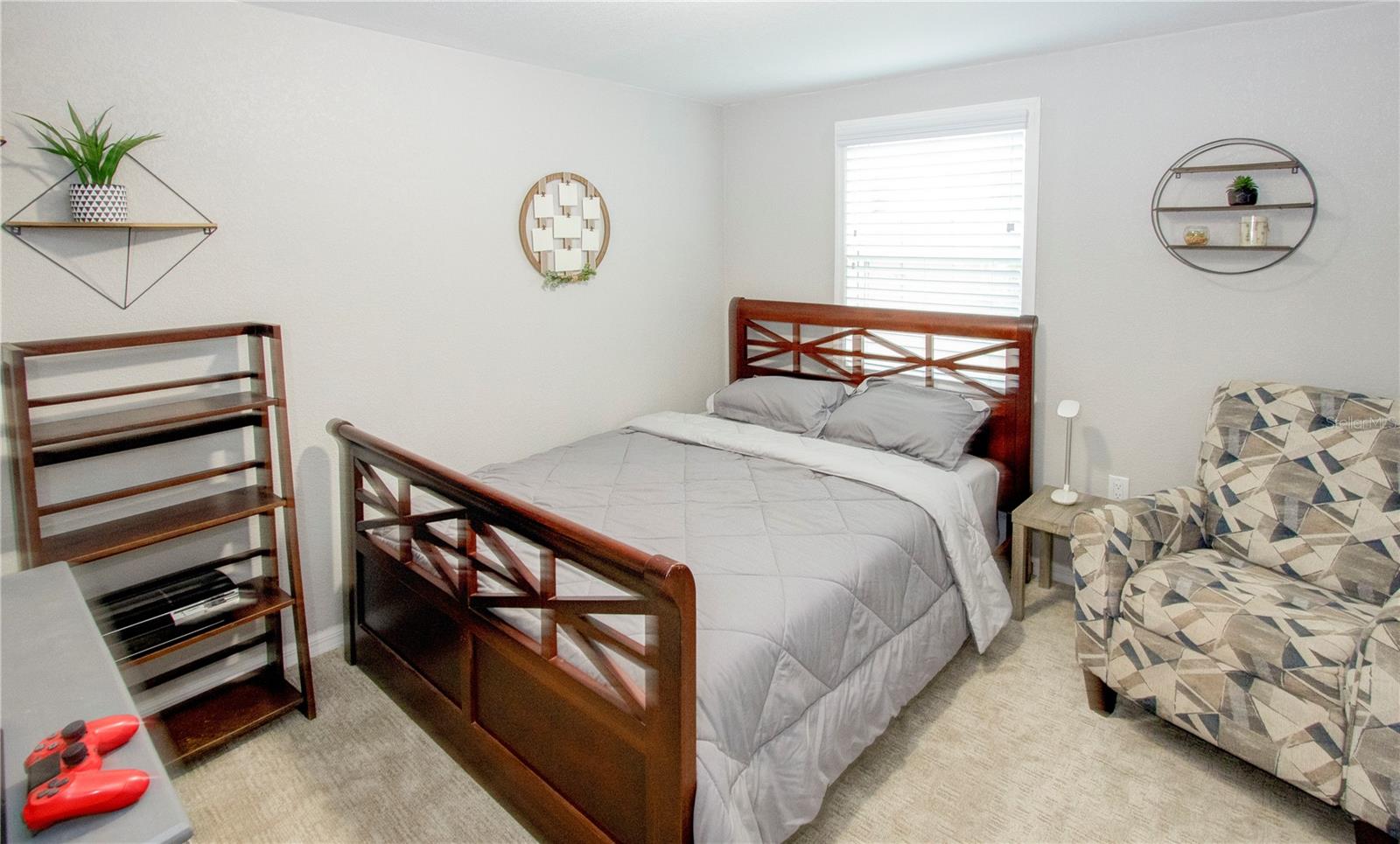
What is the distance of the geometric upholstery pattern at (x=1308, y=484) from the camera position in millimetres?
2379

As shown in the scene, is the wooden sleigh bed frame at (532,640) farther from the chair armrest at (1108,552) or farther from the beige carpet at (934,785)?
the chair armrest at (1108,552)

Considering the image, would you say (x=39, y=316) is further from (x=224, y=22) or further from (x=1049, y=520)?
(x=1049, y=520)

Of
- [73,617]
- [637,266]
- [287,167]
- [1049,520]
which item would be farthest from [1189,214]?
[73,617]

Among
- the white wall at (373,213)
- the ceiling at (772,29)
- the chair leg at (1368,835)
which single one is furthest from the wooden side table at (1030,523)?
the white wall at (373,213)

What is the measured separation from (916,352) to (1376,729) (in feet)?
7.51

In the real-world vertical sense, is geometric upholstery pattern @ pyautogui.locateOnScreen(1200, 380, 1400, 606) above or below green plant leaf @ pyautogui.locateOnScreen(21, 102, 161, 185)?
below

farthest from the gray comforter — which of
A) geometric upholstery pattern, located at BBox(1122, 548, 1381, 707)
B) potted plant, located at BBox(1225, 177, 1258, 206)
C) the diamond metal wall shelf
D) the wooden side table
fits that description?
potted plant, located at BBox(1225, 177, 1258, 206)

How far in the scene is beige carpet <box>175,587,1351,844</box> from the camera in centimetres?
213

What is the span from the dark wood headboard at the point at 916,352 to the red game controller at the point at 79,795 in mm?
3099

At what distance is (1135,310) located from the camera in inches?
125

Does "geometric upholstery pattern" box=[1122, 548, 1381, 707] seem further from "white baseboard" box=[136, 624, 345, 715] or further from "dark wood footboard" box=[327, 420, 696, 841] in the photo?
"white baseboard" box=[136, 624, 345, 715]

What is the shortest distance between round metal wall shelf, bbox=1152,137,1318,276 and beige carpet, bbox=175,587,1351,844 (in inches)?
65.5

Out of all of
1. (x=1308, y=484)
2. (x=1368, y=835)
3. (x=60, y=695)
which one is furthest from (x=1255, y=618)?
(x=60, y=695)

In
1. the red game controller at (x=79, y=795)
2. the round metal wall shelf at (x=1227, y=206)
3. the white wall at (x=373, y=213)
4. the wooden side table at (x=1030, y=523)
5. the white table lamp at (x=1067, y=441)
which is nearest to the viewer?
the red game controller at (x=79, y=795)
